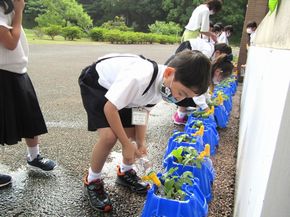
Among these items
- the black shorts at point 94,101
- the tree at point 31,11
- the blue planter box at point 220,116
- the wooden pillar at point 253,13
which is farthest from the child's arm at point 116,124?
the tree at point 31,11

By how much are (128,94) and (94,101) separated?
0.41 metres

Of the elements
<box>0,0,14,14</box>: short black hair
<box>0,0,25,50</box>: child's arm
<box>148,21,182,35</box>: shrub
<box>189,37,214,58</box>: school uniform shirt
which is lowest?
<box>148,21,182,35</box>: shrub

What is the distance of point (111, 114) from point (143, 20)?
45.2 metres


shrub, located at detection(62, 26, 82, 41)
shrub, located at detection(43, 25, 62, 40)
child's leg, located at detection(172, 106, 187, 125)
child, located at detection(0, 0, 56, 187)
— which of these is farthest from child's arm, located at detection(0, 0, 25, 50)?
shrub, located at detection(62, 26, 82, 41)

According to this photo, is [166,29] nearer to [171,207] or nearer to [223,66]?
[223,66]

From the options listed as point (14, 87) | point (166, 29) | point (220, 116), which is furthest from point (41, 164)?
point (166, 29)

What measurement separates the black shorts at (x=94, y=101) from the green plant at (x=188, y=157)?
41 centimetres

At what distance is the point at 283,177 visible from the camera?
109 cm

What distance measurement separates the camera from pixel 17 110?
2338 mm

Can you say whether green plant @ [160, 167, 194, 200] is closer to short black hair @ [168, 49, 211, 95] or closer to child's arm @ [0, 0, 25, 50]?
short black hair @ [168, 49, 211, 95]

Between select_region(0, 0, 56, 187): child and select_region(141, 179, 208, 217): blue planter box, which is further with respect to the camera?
select_region(0, 0, 56, 187): child

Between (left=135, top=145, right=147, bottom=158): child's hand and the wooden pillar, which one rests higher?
the wooden pillar

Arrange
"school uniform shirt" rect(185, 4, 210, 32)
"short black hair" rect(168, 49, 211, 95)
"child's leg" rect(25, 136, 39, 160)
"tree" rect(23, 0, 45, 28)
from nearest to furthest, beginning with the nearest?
1. "short black hair" rect(168, 49, 211, 95)
2. "child's leg" rect(25, 136, 39, 160)
3. "school uniform shirt" rect(185, 4, 210, 32)
4. "tree" rect(23, 0, 45, 28)

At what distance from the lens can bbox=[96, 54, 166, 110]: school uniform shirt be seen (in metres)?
1.78
